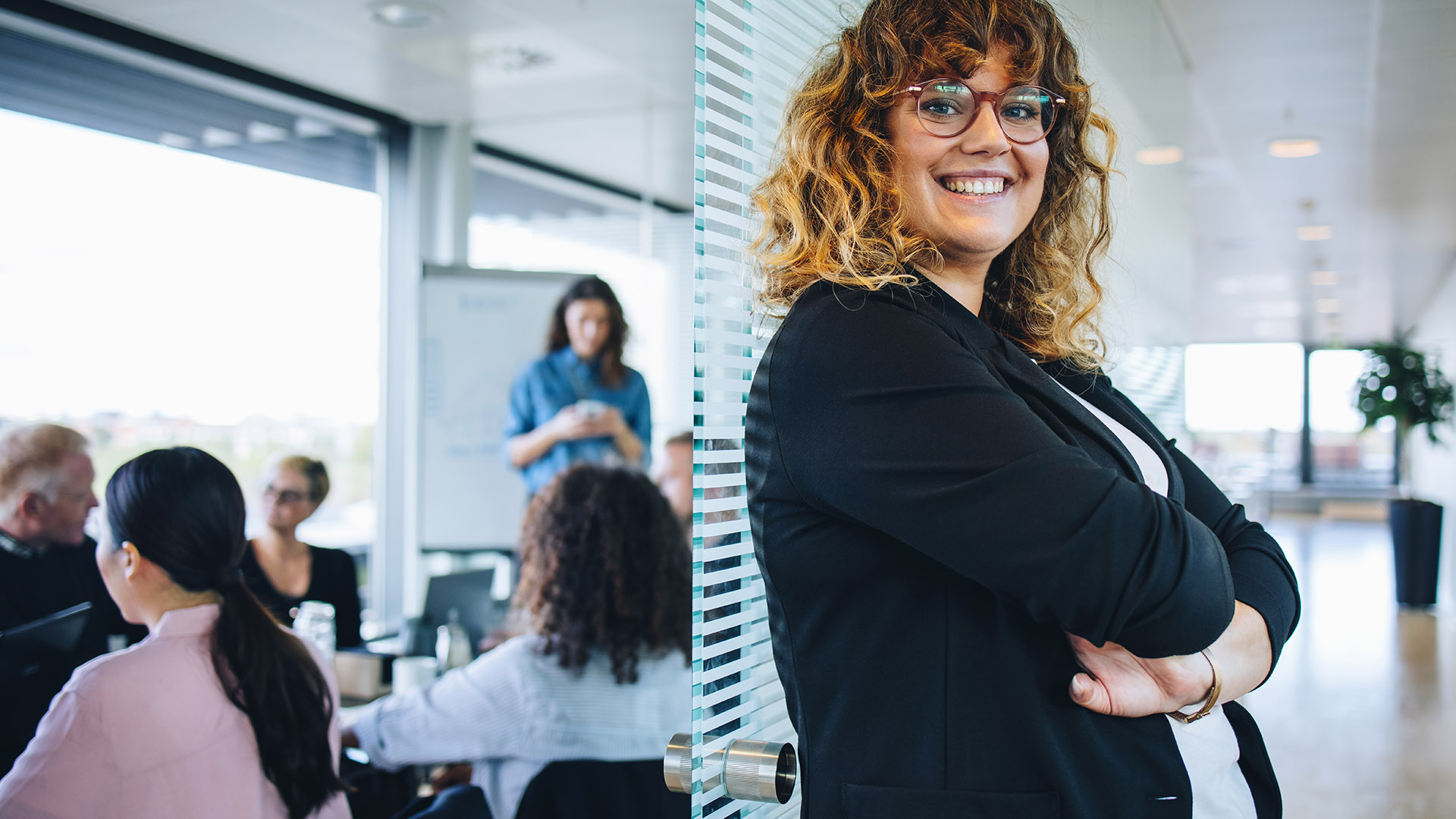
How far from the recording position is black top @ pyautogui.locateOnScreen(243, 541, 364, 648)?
3326mm

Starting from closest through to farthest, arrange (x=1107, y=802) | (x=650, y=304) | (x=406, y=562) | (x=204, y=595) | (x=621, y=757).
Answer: (x=1107, y=802), (x=204, y=595), (x=621, y=757), (x=406, y=562), (x=650, y=304)

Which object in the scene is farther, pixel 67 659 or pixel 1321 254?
pixel 1321 254

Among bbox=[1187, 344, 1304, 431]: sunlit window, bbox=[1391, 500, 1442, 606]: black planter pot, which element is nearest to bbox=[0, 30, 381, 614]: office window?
bbox=[1391, 500, 1442, 606]: black planter pot

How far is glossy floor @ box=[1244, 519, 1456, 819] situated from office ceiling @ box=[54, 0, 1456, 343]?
2395mm

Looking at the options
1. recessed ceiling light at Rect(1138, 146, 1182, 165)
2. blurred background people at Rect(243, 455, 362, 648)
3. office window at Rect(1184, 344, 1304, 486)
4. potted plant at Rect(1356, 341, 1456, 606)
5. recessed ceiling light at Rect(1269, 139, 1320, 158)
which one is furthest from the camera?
office window at Rect(1184, 344, 1304, 486)

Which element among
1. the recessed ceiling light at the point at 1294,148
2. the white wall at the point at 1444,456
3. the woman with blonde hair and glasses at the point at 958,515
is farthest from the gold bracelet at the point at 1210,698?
the white wall at the point at 1444,456

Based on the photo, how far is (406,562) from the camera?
540 cm

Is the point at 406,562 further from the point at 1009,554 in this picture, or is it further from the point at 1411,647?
the point at 1411,647

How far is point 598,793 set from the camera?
1902 millimetres

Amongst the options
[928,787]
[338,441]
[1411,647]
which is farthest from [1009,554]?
[1411,647]

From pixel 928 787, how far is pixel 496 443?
4340mm

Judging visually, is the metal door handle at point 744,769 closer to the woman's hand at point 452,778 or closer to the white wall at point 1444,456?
the woman's hand at point 452,778

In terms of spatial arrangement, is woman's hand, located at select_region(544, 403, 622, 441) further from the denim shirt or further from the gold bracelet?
the gold bracelet

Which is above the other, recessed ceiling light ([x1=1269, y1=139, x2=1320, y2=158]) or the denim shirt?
recessed ceiling light ([x1=1269, y1=139, x2=1320, y2=158])
